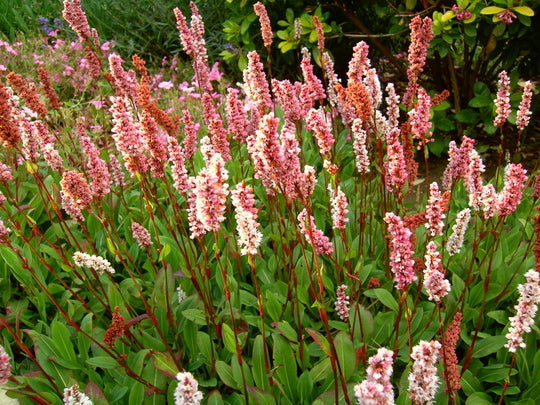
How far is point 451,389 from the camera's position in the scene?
76.4 inches

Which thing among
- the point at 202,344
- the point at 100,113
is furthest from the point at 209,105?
the point at 100,113

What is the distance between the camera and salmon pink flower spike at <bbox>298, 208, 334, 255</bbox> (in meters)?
1.91

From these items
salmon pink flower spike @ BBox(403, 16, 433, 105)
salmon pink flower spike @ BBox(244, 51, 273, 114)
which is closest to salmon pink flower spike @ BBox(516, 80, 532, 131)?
salmon pink flower spike @ BBox(403, 16, 433, 105)

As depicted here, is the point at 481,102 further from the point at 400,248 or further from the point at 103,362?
the point at 103,362

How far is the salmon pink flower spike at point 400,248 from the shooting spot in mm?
1650

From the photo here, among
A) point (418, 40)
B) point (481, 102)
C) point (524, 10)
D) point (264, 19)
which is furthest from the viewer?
point (481, 102)

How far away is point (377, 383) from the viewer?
128 centimetres

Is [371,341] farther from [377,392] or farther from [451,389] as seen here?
[377,392]

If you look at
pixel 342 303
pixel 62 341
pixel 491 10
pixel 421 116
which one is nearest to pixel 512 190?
pixel 421 116

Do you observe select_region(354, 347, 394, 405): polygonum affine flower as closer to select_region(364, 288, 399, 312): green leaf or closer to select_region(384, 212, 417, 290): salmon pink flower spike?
select_region(384, 212, 417, 290): salmon pink flower spike

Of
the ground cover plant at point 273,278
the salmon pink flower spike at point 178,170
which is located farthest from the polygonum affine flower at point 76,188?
the salmon pink flower spike at point 178,170

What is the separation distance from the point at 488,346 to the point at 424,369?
1334 mm

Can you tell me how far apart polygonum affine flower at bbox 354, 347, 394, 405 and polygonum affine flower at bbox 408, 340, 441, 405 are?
16 cm

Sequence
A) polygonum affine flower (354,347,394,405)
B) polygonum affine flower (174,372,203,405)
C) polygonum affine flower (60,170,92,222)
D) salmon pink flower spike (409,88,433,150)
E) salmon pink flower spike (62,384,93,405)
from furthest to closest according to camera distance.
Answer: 1. salmon pink flower spike (409,88,433,150)
2. polygonum affine flower (60,170,92,222)
3. salmon pink flower spike (62,384,93,405)
4. polygonum affine flower (174,372,203,405)
5. polygonum affine flower (354,347,394,405)
